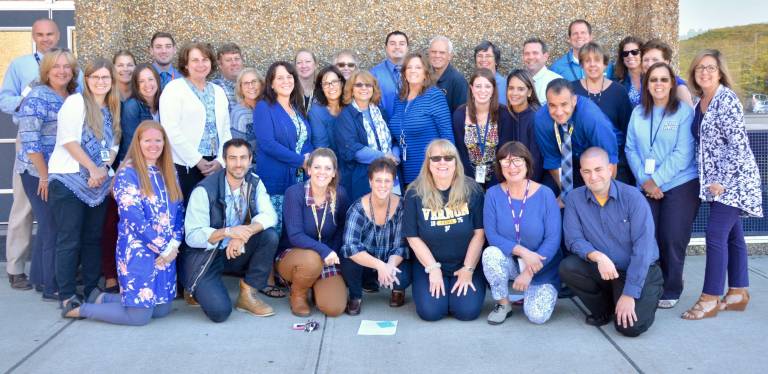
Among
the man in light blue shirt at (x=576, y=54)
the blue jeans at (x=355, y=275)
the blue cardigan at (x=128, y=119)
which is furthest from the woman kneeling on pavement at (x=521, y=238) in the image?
the blue cardigan at (x=128, y=119)

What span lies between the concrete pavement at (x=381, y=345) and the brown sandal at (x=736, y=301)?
6cm

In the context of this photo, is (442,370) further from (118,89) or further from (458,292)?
(118,89)

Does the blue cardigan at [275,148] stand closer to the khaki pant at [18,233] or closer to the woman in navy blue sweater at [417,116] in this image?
the woman in navy blue sweater at [417,116]

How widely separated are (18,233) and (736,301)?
5.28 metres

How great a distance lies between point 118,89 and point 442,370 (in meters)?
3.10

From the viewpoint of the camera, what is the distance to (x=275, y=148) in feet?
19.1

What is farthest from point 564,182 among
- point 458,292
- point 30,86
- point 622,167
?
point 30,86

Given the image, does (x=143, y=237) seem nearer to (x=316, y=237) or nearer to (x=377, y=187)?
(x=316, y=237)

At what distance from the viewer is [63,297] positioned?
539 centimetres

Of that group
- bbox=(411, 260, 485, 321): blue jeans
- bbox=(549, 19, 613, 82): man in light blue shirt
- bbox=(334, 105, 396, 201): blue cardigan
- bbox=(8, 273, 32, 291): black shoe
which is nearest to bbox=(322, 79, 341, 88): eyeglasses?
bbox=(334, 105, 396, 201): blue cardigan

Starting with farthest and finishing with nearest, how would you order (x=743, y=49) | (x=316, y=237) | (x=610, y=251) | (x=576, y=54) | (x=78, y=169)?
(x=743, y=49) < (x=576, y=54) < (x=316, y=237) < (x=78, y=169) < (x=610, y=251)

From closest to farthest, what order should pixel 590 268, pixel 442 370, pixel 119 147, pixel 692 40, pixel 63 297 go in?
pixel 442 370
pixel 590 268
pixel 63 297
pixel 119 147
pixel 692 40

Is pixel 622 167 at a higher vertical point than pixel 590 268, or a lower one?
higher

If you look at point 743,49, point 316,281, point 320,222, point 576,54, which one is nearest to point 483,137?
point 320,222
